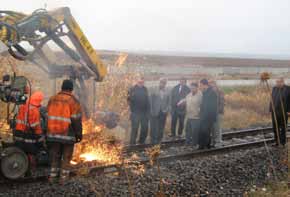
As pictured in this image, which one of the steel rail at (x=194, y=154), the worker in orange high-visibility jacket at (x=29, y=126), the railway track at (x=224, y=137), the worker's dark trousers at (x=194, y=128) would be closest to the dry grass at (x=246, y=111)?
the railway track at (x=224, y=137)

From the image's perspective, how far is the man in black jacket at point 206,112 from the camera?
10.9 m

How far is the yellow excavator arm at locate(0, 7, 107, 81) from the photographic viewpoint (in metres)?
7.30

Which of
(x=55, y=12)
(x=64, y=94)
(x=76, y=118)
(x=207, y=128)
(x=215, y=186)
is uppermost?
(x=55, y=12)

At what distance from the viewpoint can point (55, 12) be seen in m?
8.16

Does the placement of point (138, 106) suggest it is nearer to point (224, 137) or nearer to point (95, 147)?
point (95, 147)

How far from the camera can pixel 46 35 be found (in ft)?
27.0

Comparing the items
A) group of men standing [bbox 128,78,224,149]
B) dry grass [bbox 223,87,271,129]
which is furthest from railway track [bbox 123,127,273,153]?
dry grass [bbox 223,87,271,129]

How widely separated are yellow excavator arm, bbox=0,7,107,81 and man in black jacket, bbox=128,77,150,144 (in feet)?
7.73

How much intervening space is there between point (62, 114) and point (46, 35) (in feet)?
6.41

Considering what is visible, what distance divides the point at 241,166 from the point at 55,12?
5638 millimetres

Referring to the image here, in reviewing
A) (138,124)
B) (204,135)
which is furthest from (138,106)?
(204,135)

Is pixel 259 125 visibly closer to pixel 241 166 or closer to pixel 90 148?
pixel 241 166

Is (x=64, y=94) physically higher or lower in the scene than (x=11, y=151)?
higher

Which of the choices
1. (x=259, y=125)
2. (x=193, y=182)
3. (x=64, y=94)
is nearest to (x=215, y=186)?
(x=193, y=182)
